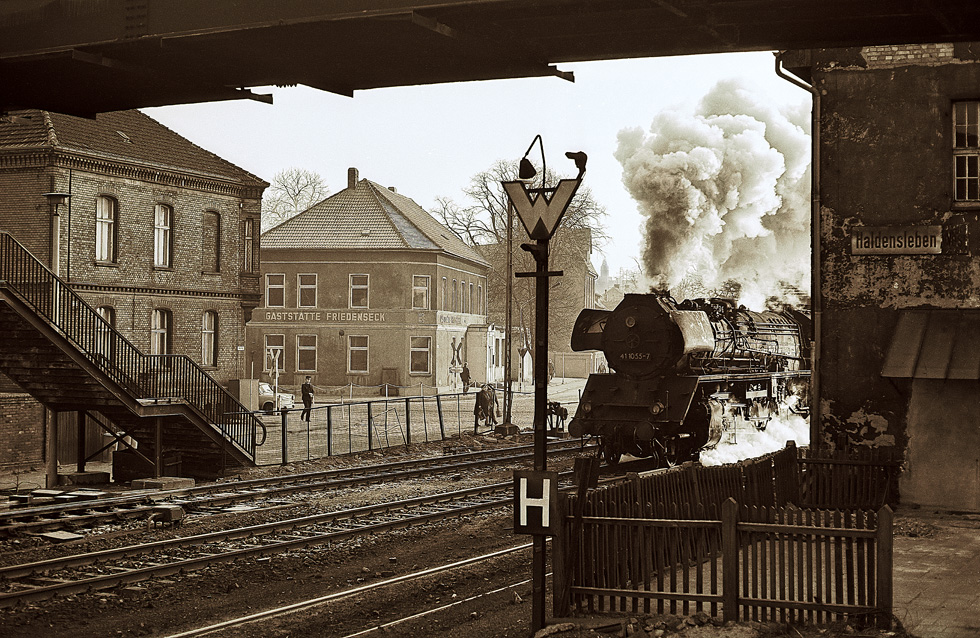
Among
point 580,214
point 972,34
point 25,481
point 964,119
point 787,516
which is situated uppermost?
point 580,214

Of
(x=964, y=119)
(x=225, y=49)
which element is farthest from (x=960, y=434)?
(x=225, y=49)

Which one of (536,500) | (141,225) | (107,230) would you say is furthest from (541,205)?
(141,225)

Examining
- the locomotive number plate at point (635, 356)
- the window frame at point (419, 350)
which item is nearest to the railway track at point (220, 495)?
→ the locomotive number plate at point (635, 356)

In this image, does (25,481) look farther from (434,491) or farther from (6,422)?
(434,491)

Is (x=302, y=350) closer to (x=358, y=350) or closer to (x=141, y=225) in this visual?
(x=358, y=350)

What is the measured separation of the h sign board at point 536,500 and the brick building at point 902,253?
28.2 ft

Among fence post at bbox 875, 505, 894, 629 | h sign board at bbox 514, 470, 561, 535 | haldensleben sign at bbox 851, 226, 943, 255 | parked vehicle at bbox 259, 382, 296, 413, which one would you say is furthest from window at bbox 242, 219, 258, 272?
fence post at bbox 875, 505, 894, 629

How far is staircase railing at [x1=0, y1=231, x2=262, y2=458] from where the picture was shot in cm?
2103

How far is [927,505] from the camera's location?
16375 millimetres

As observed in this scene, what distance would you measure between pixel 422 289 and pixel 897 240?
4042 centimetres

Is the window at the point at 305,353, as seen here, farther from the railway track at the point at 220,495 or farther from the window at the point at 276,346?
the railway track at the point at 220,495

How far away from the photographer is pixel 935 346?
1602 cm

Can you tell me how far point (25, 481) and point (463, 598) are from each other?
16.2 meters

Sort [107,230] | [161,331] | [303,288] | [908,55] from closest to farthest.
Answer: [908,55] → [107,230] → [161,331] → [303,288]
